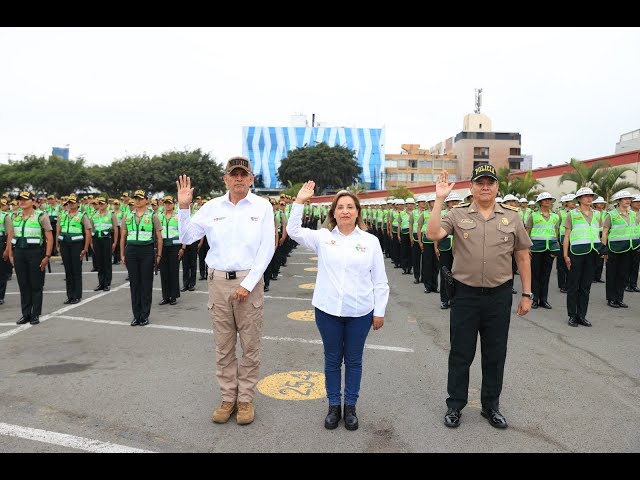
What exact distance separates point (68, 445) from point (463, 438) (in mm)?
2921

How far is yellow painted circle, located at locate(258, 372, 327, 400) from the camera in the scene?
4.53 m

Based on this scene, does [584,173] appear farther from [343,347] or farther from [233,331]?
[233,331]

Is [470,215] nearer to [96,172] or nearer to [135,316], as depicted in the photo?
[135,316]

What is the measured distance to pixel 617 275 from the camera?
905 cm

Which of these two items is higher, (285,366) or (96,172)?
(96,172)

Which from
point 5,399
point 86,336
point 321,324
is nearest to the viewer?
point 321,324

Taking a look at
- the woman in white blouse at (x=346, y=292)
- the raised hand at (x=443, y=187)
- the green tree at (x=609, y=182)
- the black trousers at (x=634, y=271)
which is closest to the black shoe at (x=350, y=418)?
the woman in white blouse at (x=346, y=292)

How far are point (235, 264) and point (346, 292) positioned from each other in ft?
3.15

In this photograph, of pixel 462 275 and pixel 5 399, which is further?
pixel 5 399

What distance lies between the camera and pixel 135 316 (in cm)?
736

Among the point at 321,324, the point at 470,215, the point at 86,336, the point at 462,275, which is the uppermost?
the point at 470,215

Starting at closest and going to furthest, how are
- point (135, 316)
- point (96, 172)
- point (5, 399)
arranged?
point (5, 399), point (135, 316), point (96, 172)

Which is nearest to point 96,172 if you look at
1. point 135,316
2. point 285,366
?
point 135,316
